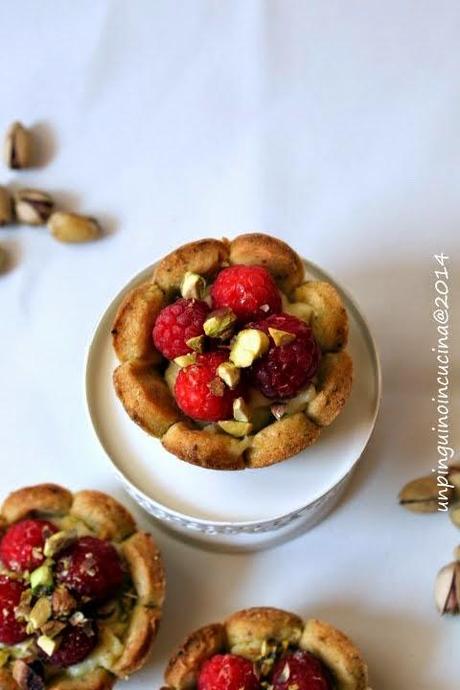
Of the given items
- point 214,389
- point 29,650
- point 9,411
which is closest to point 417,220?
point 214,389

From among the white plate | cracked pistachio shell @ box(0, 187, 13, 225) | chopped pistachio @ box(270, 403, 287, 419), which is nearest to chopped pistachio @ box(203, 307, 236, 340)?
chopped pistachio @ box(270, 403, 287, 419)

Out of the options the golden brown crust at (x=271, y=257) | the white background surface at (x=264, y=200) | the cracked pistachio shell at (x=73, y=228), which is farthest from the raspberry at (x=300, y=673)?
the cracked pistachio shell at (x=73, y=228)

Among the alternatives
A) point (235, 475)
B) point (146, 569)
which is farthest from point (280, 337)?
point (146, 569)

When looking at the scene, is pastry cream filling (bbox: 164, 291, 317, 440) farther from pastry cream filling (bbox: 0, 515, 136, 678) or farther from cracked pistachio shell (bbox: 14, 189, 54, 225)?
cracked pistachio shell (bbox: 14, 189, 54, 225)

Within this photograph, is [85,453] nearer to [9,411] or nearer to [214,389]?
[9,411]

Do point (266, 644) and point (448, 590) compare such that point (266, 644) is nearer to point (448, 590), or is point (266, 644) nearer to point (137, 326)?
point (448, 590)

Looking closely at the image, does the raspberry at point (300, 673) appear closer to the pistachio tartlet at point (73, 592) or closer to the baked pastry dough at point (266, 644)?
the baked pastry dough at point (266, 644)
